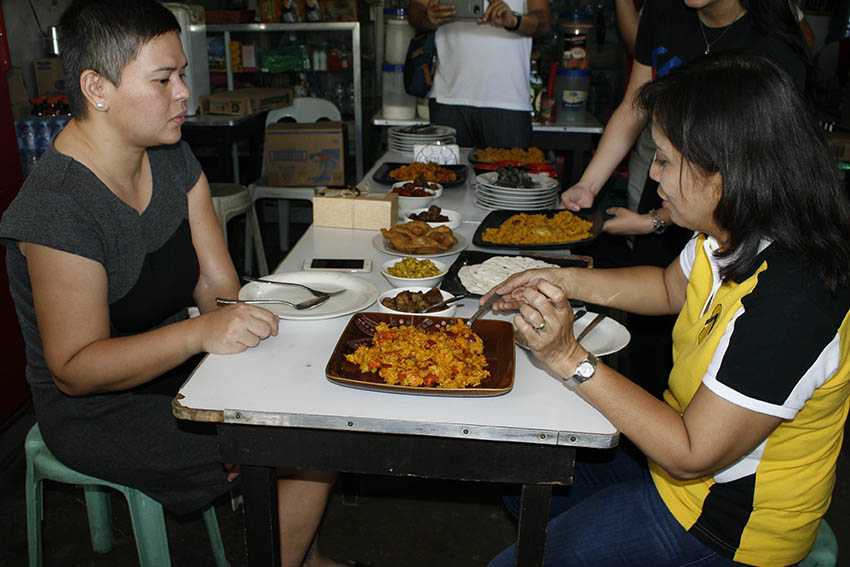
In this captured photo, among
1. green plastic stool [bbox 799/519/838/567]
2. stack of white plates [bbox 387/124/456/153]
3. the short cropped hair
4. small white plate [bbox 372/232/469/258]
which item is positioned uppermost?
the short cropped hair

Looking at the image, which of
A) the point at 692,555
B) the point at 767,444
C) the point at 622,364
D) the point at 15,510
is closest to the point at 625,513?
the point at 692,555

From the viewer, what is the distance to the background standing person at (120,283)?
4.84 ft

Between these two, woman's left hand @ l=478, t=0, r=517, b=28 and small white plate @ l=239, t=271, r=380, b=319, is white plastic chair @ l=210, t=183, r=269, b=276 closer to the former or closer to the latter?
woman's left hand @ l=478, t=0, r=517, b=28

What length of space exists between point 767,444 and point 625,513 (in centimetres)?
33

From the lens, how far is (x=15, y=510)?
8.19ft

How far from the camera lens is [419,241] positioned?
2146 mm

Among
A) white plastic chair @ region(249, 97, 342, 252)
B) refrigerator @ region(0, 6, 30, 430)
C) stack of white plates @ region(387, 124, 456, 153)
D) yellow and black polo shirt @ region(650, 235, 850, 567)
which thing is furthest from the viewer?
white plastic chair @ region(249, 97, 342, 252)

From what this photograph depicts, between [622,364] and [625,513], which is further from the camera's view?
[622,364]

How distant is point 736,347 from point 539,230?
46.1 inches

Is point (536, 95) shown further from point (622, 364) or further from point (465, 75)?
point (622, 364)

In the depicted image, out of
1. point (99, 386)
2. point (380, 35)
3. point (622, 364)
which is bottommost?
point (622, 364)

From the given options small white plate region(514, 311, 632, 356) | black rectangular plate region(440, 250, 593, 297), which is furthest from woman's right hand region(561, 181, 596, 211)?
small white plate region(514, 311, 632, 356)

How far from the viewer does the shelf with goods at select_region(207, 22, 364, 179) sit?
552 centimetres

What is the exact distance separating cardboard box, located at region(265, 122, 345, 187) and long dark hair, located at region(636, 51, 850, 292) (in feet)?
11.5
